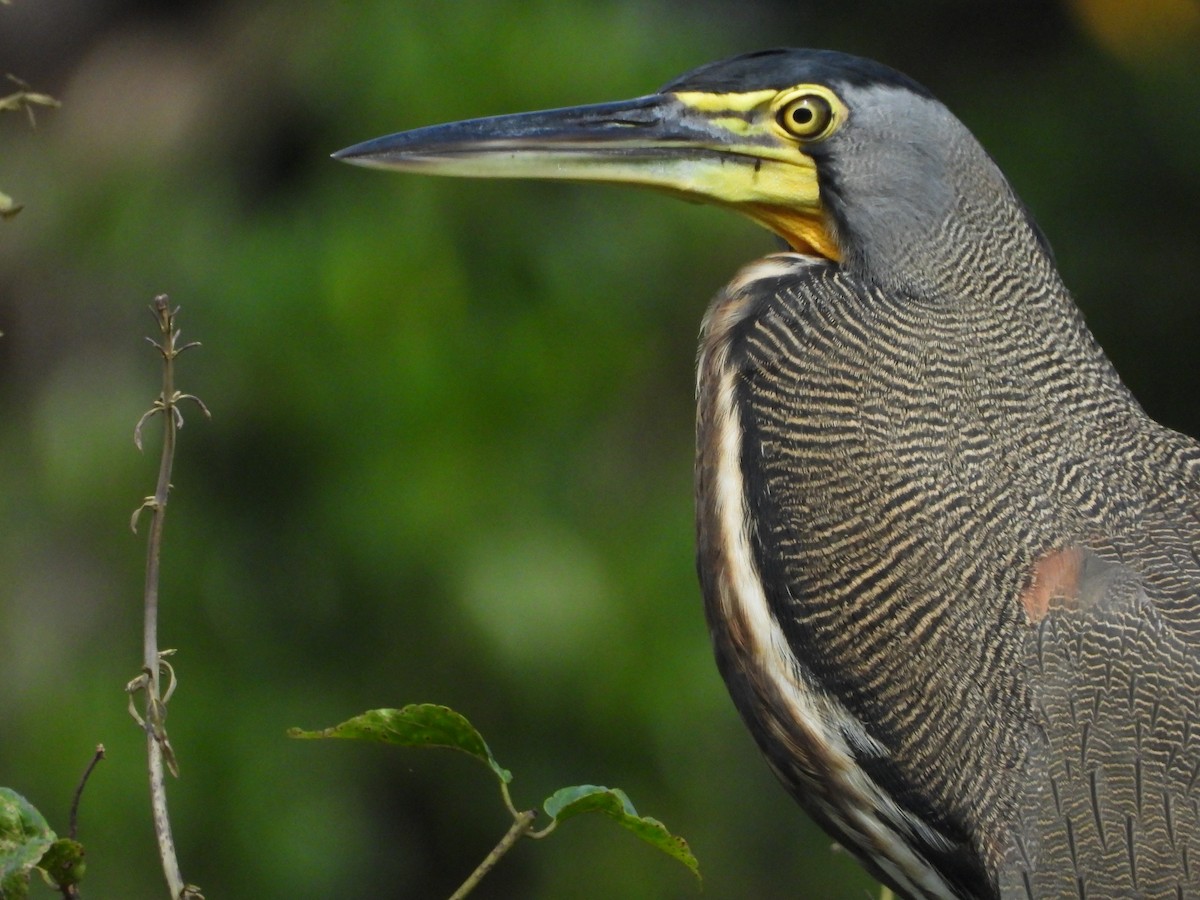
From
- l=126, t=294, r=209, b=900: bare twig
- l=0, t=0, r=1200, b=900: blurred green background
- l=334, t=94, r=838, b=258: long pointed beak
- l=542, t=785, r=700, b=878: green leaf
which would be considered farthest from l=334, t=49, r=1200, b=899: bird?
l=0, t=0, r=1200, b=900: blurred green background

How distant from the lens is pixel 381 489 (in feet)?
13.6

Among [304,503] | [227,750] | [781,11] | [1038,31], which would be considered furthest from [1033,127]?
[227,750]

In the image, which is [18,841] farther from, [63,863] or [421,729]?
[421,729]

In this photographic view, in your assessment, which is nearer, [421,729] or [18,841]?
[18,841]

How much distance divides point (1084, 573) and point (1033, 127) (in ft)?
12.9

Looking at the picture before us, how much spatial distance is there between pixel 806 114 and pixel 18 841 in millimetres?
1419

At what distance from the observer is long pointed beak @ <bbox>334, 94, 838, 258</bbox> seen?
7.67 ft

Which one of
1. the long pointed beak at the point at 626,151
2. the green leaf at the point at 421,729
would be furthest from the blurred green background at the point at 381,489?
the green leaf at the point at 421,729

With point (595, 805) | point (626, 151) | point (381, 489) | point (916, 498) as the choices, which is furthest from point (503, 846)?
point (381, 489)

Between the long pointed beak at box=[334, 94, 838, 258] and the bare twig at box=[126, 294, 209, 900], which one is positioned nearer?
the bare twig at box=[126, 294, 209, 900]

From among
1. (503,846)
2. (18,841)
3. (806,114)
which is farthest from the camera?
(806,114)

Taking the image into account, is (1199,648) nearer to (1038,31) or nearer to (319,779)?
(319,779)

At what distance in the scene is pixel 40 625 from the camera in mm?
4398

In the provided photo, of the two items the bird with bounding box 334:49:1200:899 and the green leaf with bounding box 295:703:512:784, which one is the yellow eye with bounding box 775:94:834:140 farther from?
the green leaf with bounding box 295:703:512:784
